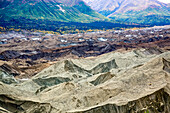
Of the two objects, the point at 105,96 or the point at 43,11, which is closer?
the point at 105,96

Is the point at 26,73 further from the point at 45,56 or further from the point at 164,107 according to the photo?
the point at 164,107

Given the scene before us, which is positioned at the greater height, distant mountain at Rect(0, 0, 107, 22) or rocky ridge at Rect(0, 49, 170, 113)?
distant mountain at Rect(0, 0, 107, 22)

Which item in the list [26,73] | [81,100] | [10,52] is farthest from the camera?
[10,52]

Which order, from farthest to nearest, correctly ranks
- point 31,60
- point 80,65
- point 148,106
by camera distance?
1. point 31,60
2. point 80,65
3. point 148,106

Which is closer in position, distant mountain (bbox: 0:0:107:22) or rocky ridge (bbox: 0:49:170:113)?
rocky ridge (bbox: 0:49:170:113)

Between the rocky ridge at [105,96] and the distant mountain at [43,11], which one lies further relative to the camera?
the distant mountain at [43,11]

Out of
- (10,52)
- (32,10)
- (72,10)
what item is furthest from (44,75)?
(72,10)

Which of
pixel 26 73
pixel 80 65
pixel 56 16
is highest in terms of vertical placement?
pixel 56 16

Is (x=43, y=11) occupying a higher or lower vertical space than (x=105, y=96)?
higher
